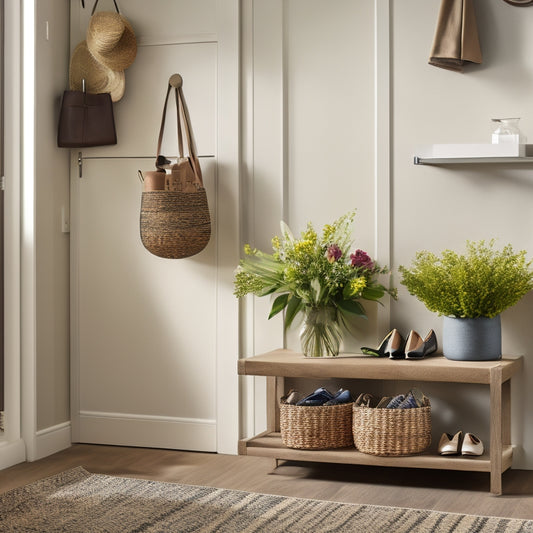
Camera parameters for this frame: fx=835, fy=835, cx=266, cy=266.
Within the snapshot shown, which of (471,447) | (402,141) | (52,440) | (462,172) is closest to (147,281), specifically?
(52,440)

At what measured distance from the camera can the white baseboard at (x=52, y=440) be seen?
3467 mm

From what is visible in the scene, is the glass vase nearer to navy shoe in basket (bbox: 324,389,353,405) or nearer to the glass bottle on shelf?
navy shoe in basket (bbox: 324,389,353,405)

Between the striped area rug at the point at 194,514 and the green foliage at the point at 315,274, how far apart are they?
2.45 ft

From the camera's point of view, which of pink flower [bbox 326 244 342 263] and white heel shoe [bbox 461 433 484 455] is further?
Answer: pink flower [bbox 326 244 342 263]

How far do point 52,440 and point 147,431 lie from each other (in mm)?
402

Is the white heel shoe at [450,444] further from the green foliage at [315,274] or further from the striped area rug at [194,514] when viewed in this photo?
the green foliage at [315,274]

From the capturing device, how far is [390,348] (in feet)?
10.2

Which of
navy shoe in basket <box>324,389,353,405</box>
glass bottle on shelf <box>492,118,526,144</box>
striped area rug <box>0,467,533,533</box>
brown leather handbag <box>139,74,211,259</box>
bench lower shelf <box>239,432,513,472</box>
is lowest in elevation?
striped area rug <box>0,467,533,533</box>

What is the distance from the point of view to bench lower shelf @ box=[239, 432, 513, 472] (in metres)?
2.87

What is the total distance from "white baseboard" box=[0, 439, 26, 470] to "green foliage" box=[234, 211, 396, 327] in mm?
1087

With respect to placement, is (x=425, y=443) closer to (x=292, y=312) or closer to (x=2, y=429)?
(x=292, y=312)

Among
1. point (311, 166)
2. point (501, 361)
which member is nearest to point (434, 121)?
point (311, 166)

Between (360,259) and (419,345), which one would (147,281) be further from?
(419,345)

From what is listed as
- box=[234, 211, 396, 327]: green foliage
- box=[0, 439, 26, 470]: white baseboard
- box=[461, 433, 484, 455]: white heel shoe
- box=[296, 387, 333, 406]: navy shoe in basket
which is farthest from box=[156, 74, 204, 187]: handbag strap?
box=[461, 433, 484, 455]: white heel shoe
